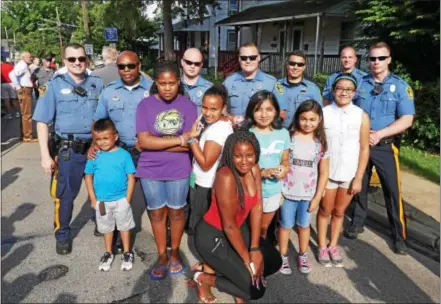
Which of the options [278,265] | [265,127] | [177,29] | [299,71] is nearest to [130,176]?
[265,127]

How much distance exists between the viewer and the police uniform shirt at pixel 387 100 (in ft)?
11.9

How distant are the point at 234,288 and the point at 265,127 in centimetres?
127

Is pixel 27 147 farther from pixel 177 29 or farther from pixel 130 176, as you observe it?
pixel 177 29

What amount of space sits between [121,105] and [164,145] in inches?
31.5

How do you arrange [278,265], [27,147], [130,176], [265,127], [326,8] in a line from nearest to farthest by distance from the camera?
[278,265], [265,127], [130,176], [27,147], [326,8]

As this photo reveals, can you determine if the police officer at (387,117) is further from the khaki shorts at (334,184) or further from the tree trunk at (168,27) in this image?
the tree trunk at (168,27)

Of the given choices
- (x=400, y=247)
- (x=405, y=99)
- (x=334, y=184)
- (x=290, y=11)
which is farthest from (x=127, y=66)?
(x=290, y=11)

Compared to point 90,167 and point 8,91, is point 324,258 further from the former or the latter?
point 8,91

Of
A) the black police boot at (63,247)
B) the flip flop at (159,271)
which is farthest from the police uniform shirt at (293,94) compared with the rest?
the black police boot at (63,247)

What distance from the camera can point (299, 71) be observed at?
3570 mm

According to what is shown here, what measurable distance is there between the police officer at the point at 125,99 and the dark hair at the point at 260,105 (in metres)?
0.99

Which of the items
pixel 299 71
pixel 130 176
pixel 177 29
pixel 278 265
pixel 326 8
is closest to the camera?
pixel 278 265

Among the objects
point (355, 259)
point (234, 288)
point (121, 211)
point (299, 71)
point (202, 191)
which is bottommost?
point (355, 259)

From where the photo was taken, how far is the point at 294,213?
330 cm
